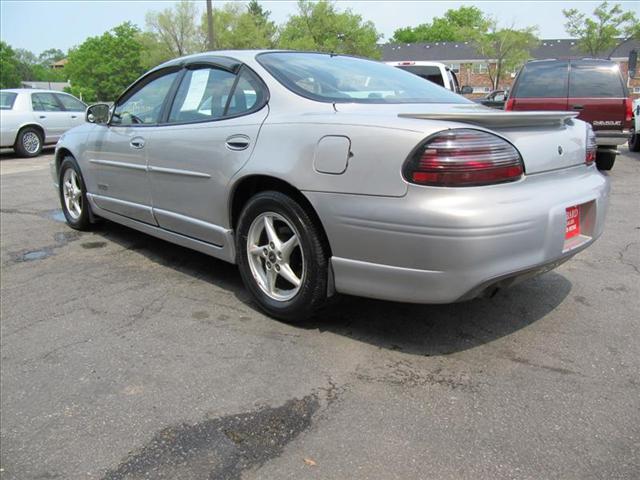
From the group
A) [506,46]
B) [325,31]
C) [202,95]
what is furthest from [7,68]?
[202,95]

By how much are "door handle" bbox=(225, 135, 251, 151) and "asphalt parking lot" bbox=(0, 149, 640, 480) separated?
1.01 meters

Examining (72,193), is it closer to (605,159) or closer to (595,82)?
(595,82)

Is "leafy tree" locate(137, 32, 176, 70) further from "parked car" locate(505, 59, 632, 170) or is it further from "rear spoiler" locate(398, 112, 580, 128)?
"rear spoiler" locate(398, 112, 580, 128)

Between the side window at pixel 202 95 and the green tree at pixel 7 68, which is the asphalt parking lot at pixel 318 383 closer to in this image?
the side window at pixel 202 95

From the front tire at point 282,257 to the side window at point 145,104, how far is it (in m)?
1.39

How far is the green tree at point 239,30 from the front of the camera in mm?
53969

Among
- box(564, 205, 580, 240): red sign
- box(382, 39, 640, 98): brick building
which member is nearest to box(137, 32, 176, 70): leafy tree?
box(382, 39, 640, 98): brick building

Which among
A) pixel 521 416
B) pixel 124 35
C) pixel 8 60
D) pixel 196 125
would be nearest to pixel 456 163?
pixel 521 416

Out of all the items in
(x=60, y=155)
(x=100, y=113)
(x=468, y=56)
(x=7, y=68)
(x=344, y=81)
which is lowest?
(x=60, y=155)

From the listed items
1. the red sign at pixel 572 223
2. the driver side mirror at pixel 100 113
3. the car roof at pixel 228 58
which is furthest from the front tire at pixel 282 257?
the driver side mirror at pixel 100 113

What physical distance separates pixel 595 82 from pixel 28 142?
11967 mm

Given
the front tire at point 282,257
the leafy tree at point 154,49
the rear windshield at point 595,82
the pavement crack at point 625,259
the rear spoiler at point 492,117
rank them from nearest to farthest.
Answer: the rear spoiler at point 492,117 → the front tire at point 282,257 → the pavement crack at point 625,259 → the rear windshield at point 595,82 → the leafy tree at point 154,49

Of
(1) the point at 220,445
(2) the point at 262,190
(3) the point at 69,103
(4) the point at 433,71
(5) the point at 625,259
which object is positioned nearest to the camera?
(1) the point at 220,445

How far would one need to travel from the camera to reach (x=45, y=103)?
13.6 meters
